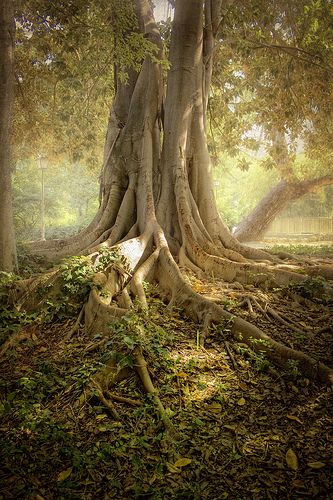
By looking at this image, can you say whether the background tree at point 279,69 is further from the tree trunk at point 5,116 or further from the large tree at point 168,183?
the tree trunk at point 5,116

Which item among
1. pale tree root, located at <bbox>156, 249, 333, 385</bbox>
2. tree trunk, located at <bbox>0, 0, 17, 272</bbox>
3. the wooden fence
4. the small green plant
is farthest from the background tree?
the wooden fence

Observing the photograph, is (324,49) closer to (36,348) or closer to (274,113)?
(274,113)

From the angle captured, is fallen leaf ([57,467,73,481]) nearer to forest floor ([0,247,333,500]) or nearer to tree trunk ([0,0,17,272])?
forest floor ([0,247,333,500])

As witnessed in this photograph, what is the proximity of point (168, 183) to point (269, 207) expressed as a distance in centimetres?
1193

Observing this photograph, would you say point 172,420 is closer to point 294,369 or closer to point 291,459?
point 291,459

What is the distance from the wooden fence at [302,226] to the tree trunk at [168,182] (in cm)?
2054

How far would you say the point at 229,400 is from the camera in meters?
3.24

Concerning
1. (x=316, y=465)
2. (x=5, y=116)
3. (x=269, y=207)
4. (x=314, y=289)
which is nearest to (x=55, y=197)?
(x=269, y=207)

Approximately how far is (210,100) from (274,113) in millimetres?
2061

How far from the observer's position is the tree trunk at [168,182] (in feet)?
19.9

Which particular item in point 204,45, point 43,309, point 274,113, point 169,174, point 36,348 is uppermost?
point 204,45

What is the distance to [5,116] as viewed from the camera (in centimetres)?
519

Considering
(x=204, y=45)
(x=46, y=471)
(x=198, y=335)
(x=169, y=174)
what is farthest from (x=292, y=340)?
(x=204, y=45)

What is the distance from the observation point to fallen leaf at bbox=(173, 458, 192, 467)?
2549mm
